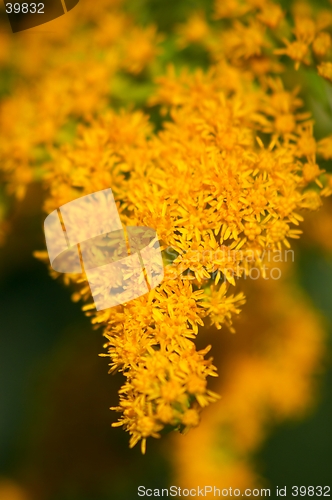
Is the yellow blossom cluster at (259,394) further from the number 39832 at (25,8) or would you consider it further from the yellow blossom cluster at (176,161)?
the number 39832 at (25,8)

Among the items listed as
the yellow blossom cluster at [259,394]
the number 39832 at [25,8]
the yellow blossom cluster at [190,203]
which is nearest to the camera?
the yellow blossom cluster at [190,203]

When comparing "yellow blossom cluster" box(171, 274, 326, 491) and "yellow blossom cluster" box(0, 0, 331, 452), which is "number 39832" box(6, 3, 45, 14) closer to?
"yellow blossom cluster" box(0, 0, 331, 452)

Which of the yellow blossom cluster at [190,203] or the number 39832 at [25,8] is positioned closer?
the yellow blossom cluster at [190,203]

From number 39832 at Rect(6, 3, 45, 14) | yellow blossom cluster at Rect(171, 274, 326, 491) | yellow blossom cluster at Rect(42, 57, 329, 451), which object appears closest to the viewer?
yellow blossom cluster at Rect(42, 57, 329, 451)

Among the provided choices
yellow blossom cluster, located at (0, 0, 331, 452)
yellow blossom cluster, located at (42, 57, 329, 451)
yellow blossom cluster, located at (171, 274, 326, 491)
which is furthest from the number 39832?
yellow blossom cluster, located at (171, 274, 326, 491)

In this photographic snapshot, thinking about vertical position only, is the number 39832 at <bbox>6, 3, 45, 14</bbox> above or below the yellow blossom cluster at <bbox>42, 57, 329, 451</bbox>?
above

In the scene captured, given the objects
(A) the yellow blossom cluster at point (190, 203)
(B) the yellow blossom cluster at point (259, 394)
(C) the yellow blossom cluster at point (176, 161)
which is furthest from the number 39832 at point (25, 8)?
(B) the yellow blossom cluster at point (259, 394)

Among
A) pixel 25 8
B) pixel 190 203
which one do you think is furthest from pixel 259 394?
pixel 25 8

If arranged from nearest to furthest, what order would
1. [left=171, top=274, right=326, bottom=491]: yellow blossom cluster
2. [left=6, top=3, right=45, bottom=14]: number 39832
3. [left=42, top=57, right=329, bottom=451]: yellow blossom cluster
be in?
[left=42, top=57, right=329, bottom=451]: yellow blossom cluster → [left=171, top=274, right=326, bottom=491]: yellow blossom cluster → [left=6, top=3, right=45, bottom=14]: number 39832

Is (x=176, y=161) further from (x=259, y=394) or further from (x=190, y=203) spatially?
(x=259, y=394)
